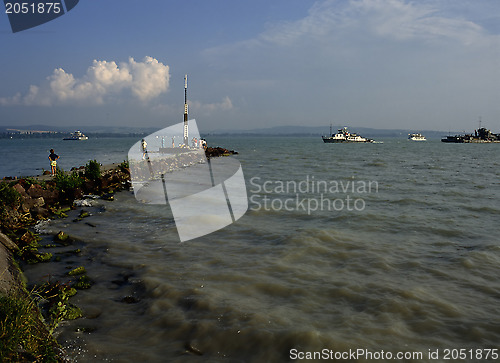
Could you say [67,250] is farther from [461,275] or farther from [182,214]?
[461,275]

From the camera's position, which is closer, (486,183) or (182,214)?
(182,214)

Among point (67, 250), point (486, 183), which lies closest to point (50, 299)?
point (67, 250)

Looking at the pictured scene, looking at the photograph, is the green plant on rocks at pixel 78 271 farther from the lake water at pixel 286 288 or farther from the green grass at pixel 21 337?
the green grass at pixel 21 337

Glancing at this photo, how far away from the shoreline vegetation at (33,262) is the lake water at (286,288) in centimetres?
39

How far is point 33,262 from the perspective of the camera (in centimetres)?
853

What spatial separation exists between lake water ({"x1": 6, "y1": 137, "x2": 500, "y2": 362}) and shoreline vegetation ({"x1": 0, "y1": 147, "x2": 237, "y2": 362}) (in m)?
0.39

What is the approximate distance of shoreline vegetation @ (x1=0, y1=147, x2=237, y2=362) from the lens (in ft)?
13.9

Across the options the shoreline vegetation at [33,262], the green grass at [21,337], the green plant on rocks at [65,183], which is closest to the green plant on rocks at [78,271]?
the shoreline vegetation at [33,262]

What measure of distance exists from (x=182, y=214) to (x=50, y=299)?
8304 millimetres

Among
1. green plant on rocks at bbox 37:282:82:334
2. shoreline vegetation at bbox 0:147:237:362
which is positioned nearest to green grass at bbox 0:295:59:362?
shoreline vegetation at bbox 0:147:237:362

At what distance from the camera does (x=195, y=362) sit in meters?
5.00

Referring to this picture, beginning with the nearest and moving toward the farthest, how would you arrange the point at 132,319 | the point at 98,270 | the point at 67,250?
the point at 132,319
the point at 98,270
the point at 67,250

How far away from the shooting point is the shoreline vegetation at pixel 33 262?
4.24m

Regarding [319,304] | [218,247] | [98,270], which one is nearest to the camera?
[319,304]
